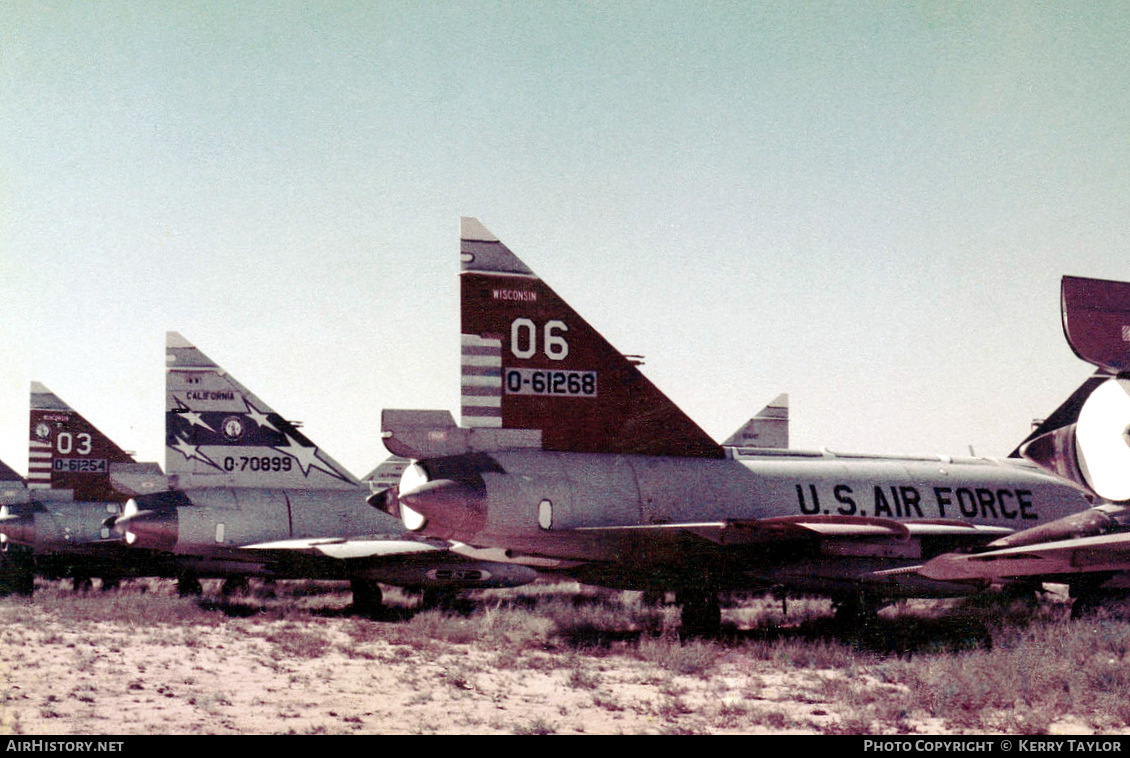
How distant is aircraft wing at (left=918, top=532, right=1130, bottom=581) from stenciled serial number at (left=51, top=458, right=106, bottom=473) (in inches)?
1005

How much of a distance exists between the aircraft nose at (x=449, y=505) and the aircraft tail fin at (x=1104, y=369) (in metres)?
7.41

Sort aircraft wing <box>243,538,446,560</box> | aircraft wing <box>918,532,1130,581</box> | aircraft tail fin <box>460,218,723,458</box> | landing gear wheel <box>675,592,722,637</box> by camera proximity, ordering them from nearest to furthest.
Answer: aircraft wing <box>918,532,1130,581</box>
aircraft tail fin <box>460,218,723,458</box>
landing gear wheel <box>675,592,722,637</box>
aircraft wing <box>243,538,446,560</box>

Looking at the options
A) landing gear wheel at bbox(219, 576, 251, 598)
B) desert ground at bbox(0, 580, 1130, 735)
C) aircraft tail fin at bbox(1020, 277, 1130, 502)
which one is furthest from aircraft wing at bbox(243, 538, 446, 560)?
aircraft tail fin at bbox(1020, 277, 1130, 502)

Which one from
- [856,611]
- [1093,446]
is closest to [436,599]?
[856,611]

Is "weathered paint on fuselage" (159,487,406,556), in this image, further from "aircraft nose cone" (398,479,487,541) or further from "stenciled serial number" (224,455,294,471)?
"aircraft nose cone" (398,479,487,541)

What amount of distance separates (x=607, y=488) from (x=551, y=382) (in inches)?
61.4

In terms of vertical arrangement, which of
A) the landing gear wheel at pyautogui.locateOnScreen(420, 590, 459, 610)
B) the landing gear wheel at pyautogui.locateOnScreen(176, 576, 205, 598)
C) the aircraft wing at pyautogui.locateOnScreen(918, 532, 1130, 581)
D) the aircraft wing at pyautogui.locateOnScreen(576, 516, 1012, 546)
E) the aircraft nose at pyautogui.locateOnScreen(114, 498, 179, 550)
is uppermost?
the aircraft wing at pyautogui.locateOnScreen(918, 532, 1130, 581)

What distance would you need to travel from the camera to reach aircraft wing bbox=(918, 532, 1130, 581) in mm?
5312

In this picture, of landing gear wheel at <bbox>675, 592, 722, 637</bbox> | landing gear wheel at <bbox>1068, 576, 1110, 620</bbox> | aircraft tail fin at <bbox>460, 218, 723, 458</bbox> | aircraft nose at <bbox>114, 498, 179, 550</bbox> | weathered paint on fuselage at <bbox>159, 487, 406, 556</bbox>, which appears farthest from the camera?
weathered paint on fuselage at <bbox>159, 487, 406, 556</bbox>

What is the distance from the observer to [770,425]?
2216 cm

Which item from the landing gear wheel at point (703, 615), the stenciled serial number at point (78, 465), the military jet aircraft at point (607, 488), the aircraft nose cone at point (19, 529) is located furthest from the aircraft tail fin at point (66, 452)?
the landing gear wheel at point (703, 615)
